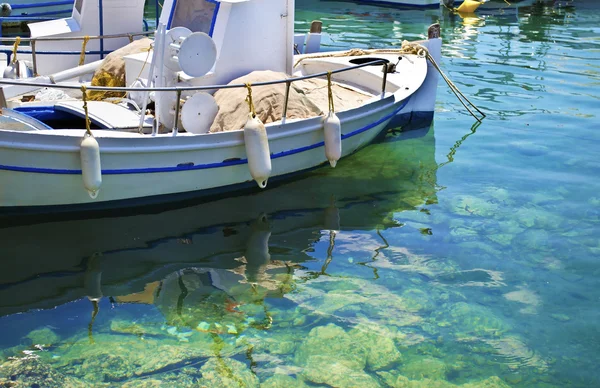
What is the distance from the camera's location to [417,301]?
6.20m

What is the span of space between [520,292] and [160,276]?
3386mm

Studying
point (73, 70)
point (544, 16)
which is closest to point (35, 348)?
point (73, 70)

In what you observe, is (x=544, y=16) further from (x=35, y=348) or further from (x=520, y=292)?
(x=35, y=348)

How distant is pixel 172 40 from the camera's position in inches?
322

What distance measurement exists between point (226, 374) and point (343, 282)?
174cm

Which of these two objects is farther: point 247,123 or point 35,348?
point 247,123

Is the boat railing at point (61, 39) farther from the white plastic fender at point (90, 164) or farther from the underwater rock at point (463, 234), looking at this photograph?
the underwater rock at point (463, 234)

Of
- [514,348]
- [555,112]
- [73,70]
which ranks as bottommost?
[514,348]

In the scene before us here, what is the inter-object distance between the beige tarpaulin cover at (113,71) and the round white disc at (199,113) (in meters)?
2.07

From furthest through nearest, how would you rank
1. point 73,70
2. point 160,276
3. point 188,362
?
point 73,70 → point 160,276 → point 188,362

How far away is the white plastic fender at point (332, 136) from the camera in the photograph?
8.40 meters

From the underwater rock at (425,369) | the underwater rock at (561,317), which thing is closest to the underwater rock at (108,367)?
the underwater rock at (425,369)

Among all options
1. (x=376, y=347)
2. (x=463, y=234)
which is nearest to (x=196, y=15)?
(x=463, y=234)

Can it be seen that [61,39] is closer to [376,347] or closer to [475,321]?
[376,347]
